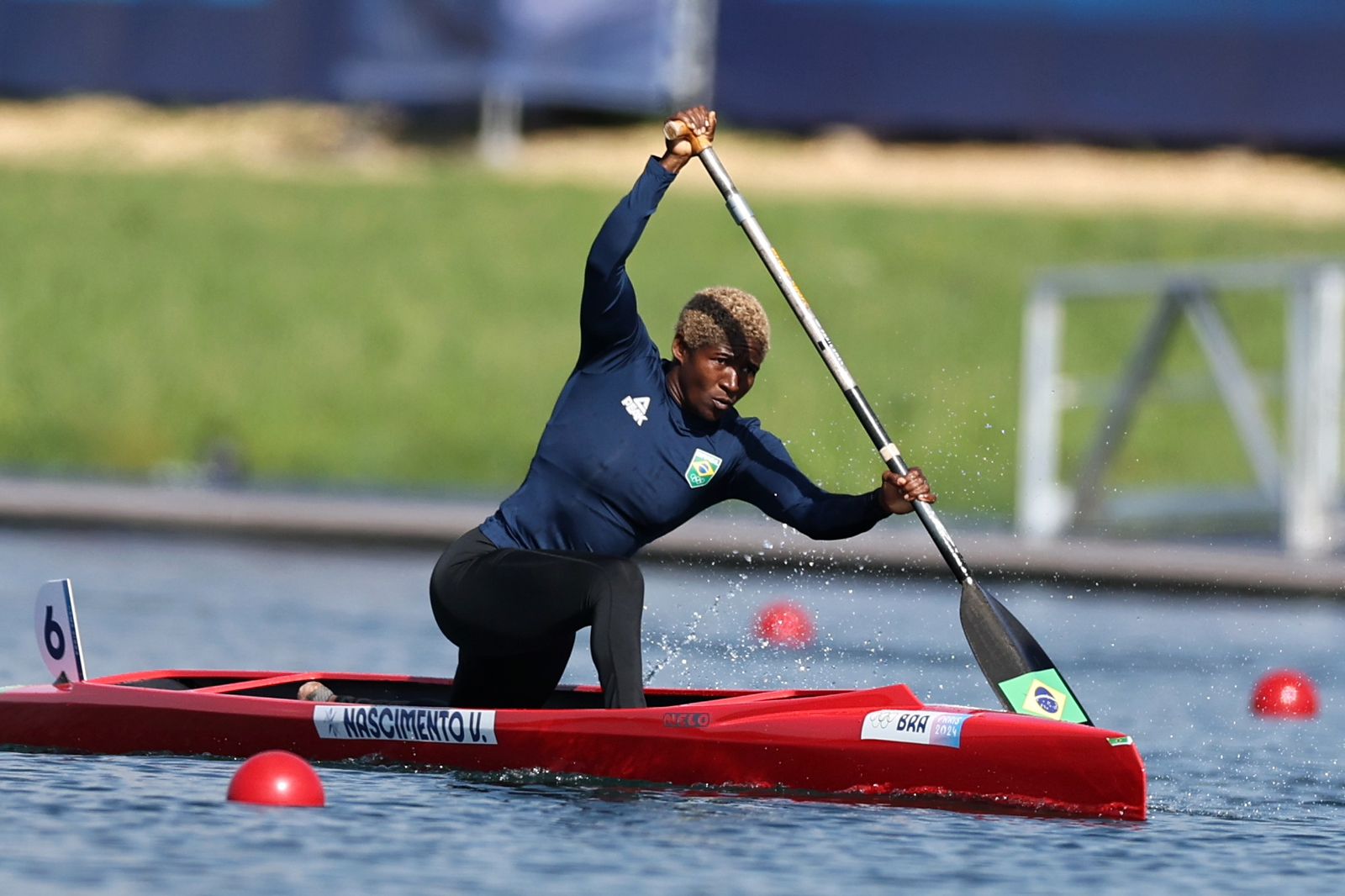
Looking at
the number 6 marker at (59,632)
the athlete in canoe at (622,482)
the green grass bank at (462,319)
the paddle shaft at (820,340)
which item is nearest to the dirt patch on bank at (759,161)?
the green grass bank at (462,319)

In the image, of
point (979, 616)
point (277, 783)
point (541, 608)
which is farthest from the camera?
point (979, 616)

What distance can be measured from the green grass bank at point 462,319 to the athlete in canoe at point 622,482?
12849mm

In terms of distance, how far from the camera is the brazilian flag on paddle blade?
8164mm

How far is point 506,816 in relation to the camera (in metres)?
7.29

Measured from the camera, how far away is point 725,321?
7512 millimetres

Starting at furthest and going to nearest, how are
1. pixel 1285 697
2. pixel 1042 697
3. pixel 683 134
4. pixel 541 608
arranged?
pixel 1285 697 → pixel 1042 697 → pixel 683 134 → pixel 541 608

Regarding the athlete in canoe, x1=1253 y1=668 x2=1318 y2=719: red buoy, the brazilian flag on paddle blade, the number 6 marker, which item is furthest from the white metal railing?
the number 6 marker

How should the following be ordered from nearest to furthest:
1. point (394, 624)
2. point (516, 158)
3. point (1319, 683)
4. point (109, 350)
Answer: point (1319, 683), point (394, 624), point (109, 350), point (516, 158)

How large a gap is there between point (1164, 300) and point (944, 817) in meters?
12.1

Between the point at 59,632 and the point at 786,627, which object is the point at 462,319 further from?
the point at 59,632

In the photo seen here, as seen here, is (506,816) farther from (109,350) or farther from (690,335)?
(109,350)

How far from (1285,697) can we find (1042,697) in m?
3.40

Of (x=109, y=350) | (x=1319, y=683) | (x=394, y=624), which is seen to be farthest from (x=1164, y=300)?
(x=109, y=350)

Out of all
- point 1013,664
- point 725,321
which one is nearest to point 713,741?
point 1013,664
